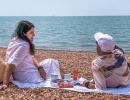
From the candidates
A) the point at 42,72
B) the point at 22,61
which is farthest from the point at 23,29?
the point at 42,72

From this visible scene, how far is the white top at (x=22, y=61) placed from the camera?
8688 millimetres

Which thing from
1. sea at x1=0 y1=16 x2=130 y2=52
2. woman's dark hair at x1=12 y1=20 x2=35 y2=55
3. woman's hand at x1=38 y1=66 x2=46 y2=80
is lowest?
sea at x1=0 y1=16 x2=130 y2=52

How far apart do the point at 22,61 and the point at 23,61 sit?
0.04 meters

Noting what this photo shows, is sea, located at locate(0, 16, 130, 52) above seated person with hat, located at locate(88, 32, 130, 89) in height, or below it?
below

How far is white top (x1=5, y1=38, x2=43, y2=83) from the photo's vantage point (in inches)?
342

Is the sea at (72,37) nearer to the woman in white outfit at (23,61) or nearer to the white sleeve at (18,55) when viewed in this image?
the woman in white outfit at (23,61)

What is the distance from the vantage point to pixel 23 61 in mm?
8930

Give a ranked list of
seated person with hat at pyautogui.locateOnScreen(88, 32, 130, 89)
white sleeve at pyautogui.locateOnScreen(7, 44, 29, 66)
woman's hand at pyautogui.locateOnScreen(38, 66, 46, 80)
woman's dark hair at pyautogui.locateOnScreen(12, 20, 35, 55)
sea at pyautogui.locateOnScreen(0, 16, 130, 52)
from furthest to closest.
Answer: sea at pyautogui.locateOnScreen(0, 16, 130, 52) < woman's hand at pyautogui.locateOnScreen(38, 66, 46, 80) < woman's dark hair at pyautogui.locateOnScreen(12, 20, 35, 55) < white sleeve at pyautogui.locateOnScreen(7, 44, 29, 66) < seated person with hat at pyautogui.locateOnScreen(88, 32, 130, 89)

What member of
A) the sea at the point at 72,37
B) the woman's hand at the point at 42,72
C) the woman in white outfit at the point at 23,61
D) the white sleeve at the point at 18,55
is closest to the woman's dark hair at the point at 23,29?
the woman in white outfit at the point at 23,61

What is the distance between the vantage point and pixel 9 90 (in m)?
8.30

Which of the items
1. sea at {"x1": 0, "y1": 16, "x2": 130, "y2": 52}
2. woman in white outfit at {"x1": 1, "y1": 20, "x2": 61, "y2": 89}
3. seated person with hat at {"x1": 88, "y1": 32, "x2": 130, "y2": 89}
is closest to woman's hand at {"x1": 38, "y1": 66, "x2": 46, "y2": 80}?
woman in white outfit at {"x1": 1, "y1": 20, "x2": 61, "y2": 89}

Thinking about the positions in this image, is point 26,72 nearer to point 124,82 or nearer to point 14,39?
point 14,39

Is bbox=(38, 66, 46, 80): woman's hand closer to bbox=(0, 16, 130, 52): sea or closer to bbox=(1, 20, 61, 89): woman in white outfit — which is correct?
bbox=(1, 20, 61, 89): woman in white outfit

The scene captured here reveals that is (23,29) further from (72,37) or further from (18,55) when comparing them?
(72,37)
